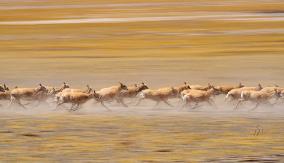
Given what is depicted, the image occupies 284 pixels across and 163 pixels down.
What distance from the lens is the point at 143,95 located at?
2048 cm

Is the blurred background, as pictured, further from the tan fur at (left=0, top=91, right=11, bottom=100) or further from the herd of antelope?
the tan fur at (left=0, top=91, right=11, bottom=100)

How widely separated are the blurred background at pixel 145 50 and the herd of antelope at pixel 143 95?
466 cm

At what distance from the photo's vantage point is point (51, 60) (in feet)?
109

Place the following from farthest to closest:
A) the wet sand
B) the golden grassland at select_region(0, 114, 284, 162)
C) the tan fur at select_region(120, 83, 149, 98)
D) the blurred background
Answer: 1. the blurred background
2. the tan fur at select_region(120, 83, 149, 98)
3. the wet sand
4. the golden grassland at select_region(0, 114, 284, 162)

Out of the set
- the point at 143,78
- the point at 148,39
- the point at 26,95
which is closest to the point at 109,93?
the point at 26,95

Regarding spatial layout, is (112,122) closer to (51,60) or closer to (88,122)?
(88,122)

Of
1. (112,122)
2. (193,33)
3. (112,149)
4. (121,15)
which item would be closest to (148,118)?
(112,122)

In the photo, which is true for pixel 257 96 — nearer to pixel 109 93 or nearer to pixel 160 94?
pixel 160 94

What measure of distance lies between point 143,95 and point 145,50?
16.4 metres

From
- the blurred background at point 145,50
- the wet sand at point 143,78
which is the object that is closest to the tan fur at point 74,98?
the wet sand at point 143,78

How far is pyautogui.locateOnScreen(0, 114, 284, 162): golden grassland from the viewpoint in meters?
14.3

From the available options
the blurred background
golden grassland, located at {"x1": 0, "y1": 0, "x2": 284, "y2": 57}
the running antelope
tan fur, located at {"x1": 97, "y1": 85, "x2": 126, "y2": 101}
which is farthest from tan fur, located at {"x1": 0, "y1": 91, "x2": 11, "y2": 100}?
golden grassland, located at {"x1": 0, "y1": 0, "x2": 284, "y2": 57}

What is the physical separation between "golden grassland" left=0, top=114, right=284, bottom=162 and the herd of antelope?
874 millimetres

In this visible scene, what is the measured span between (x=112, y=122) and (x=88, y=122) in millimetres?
491
